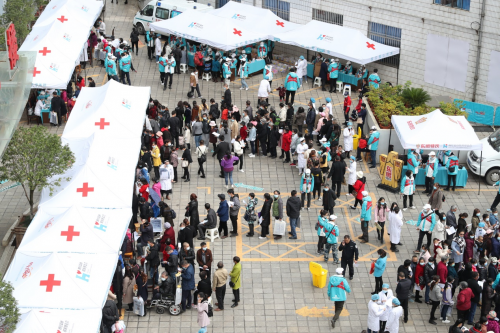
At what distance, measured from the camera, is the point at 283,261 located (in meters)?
20.6

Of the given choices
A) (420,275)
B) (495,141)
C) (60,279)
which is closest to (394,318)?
(420,275)

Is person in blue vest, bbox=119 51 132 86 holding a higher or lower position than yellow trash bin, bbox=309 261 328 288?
higher

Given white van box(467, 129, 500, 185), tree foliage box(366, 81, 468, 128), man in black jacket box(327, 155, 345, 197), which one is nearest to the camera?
man in black jacket box(327, 155, 345, 197)

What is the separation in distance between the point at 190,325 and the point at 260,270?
302 cm

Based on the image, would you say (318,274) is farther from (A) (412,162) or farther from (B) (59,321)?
(B) (59,321)

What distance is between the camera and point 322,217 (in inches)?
790

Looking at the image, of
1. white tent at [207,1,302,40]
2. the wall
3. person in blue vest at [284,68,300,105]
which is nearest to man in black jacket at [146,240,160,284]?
person in blue vest at [284,68,300,105]

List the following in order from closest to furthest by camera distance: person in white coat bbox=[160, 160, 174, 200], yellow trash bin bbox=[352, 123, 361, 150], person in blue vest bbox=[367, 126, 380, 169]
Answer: person in white coat bbox=[160, 160, 174, 200]
person in blue vest bbox=[367, 126, 380, 169]
yellow trash bin bbox=[352, 123, 361, 150]

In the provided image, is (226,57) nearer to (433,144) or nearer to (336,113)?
(336,113)

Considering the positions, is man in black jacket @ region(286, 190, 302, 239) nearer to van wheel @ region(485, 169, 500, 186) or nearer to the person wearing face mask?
the person wearing face mask

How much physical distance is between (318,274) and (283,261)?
5.26ft

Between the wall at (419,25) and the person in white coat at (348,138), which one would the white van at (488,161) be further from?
the wall at (419,25)

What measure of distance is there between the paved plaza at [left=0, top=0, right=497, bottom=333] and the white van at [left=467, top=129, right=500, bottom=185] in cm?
43

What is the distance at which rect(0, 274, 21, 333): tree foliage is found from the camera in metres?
13.8
